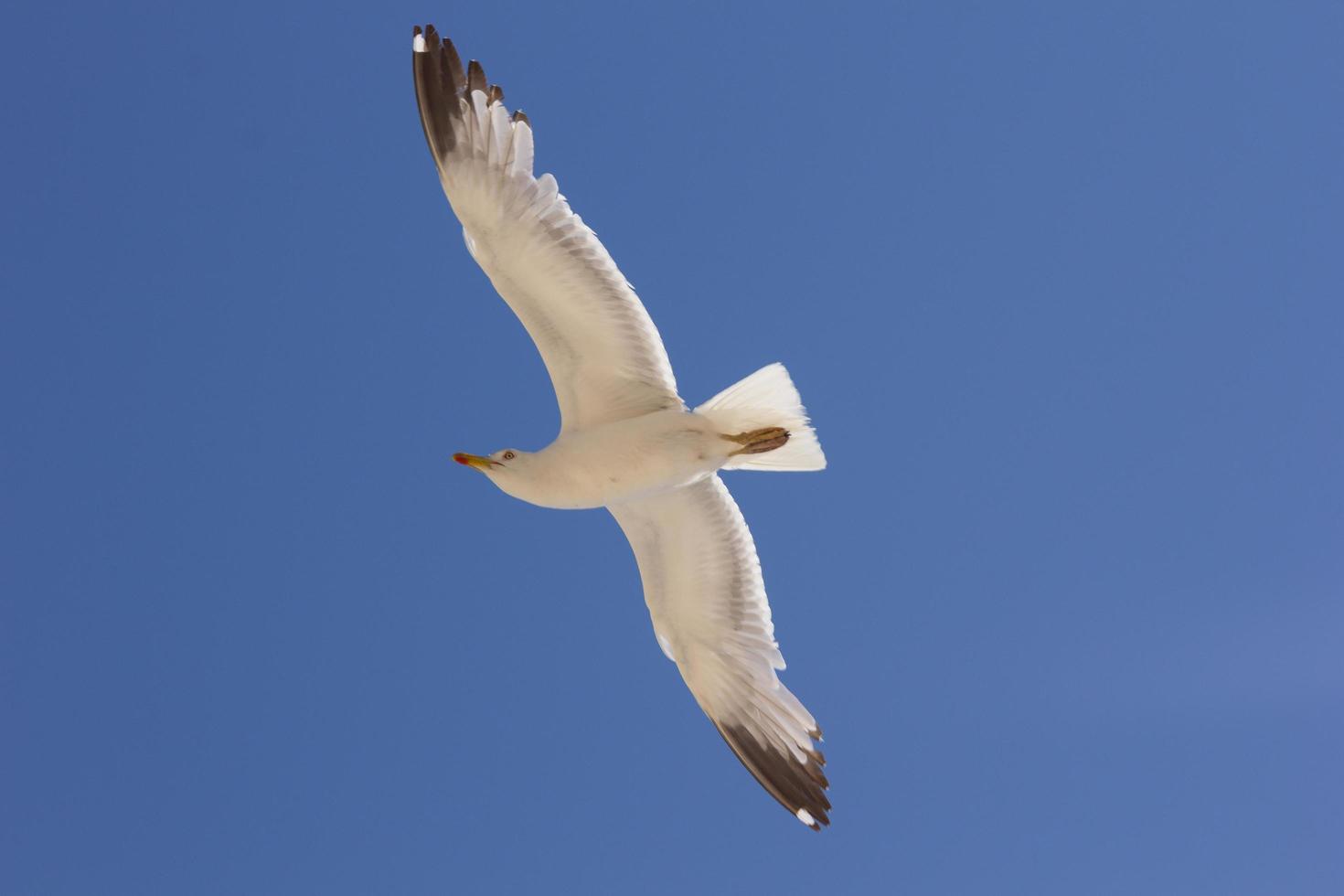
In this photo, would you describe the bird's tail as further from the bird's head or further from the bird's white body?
the bird's head

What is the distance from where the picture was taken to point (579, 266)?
682 centimetres

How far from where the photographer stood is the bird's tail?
23.3ft

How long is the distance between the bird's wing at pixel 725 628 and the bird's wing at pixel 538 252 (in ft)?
2.80

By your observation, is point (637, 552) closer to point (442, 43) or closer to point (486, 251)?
point (486, 251)

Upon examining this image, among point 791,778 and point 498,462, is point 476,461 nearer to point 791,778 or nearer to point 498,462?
point 498,462

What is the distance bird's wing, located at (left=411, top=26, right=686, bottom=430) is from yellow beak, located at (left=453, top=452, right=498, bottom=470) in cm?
52

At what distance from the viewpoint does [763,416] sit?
7.18 meters

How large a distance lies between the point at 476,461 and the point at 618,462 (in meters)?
0.75

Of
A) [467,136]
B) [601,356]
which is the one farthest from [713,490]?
[467,136]

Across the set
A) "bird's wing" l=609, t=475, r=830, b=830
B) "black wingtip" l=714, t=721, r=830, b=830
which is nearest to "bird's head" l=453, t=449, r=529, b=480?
"bird's wing" l=609, t=475, r=830, b=830

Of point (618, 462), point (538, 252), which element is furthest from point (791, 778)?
point (538, 252)

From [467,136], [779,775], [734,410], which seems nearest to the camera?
[467,136]

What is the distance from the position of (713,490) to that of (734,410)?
914mm

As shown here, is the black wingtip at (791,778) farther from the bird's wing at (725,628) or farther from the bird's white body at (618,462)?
the bird's white body at (618,462)
